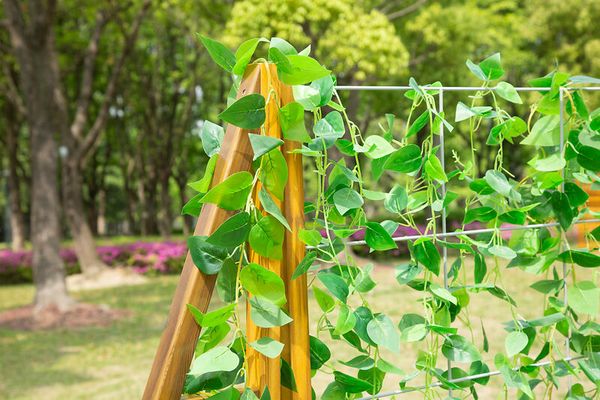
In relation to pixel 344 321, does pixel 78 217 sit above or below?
below

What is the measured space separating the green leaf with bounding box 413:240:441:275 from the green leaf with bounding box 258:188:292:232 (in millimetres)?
352

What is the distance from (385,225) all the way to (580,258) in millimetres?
569

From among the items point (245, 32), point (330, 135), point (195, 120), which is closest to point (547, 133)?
point (330, 135)

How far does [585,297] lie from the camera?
5.22ft

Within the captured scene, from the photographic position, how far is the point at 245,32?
968 cm

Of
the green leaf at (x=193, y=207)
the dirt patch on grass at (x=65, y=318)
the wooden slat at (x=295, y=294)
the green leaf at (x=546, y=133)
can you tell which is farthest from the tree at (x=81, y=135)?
the wooden slat at (x=295, y=294)

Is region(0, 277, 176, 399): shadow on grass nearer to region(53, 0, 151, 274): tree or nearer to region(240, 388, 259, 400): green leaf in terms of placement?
region(53, 0, 151, 274): tree

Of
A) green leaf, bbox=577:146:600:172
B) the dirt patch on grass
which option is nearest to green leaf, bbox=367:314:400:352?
green leaf, bbox=577:146:600:172

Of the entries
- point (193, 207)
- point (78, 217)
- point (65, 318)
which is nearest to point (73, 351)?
point (65, 318)

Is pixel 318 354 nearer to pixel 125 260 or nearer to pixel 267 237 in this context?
pixel 267 237

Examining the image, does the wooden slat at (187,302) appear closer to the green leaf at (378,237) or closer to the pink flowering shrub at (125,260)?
the green leaf at (378,237)

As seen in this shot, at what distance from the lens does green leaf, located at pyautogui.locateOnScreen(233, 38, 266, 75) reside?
3.81ft

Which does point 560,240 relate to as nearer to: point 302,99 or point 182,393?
point 302,99

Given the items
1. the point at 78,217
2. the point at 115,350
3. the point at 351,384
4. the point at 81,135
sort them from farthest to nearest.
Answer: the point at 78,217 < the point at 81,135 < the point at 115,350 < the point at 351,384
